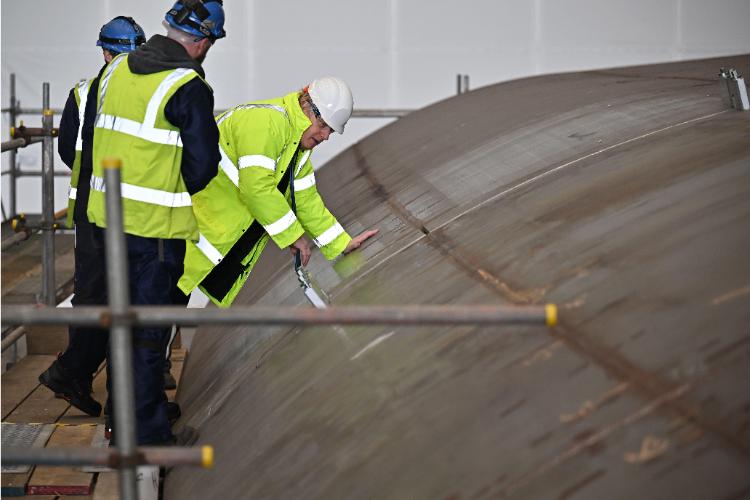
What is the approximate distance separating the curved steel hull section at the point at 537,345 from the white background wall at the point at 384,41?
21.5 ft

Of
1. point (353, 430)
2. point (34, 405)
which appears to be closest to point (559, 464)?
point (353, 430)

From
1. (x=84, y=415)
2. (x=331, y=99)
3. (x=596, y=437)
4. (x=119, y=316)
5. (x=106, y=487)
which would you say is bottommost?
(x=84, y=415)

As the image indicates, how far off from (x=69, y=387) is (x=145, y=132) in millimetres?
1571

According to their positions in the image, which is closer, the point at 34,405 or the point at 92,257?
the point at 92,257

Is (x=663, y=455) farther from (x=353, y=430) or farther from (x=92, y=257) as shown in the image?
(x=92, y=257)

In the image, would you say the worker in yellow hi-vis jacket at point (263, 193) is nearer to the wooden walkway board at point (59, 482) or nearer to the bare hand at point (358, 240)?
the bare hand at point (358, 240)

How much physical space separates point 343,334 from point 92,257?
1.48 m

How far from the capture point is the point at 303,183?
4.91 meters

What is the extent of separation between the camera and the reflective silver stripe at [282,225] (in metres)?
4.48

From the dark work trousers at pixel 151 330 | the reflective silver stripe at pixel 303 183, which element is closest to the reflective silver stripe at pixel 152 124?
the dark work trousers at pixel 151 330

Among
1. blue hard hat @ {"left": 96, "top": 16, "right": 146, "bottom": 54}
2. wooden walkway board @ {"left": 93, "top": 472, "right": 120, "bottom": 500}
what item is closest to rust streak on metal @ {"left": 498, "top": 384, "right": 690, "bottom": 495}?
wooden walkway board @ {"left": 93, "top": 472, "right": 120, "bottom": 500}

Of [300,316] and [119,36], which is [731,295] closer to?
[300,316]

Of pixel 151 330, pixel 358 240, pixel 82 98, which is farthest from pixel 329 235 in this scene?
pixel 82 98

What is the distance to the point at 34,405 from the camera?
5.56 meters
